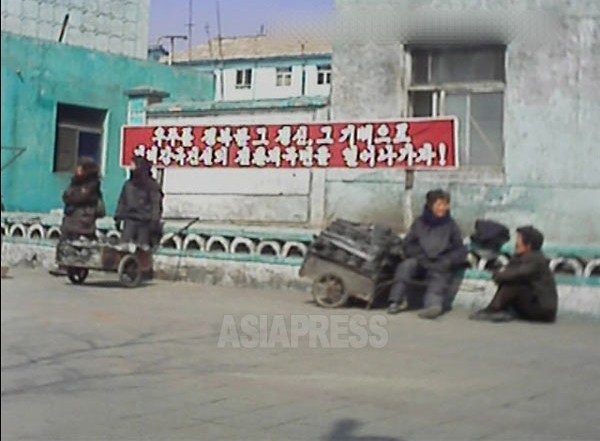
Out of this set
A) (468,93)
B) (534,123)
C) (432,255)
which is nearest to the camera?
(432,255)

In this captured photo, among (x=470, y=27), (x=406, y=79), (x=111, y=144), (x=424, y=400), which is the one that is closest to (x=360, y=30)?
(x=470, y=27)

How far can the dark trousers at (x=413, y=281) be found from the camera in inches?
280

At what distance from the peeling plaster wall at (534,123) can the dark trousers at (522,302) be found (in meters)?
1.41

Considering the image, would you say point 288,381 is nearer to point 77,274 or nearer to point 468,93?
point 77,274

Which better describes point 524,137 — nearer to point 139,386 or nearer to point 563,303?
point 563,303

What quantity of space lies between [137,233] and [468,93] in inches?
133

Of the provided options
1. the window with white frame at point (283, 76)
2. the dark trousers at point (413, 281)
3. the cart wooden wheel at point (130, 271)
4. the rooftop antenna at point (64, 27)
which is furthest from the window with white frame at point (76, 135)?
the window with white frame at point (283, 76)

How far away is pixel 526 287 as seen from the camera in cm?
688

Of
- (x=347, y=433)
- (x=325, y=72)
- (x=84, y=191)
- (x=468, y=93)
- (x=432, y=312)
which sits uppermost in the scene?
(x=325, y=72)

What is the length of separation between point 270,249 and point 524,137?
2.52 metres

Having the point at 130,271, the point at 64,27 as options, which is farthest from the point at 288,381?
the point at 130,271

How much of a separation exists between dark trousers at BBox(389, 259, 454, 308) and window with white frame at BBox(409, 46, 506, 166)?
1805 millimetres

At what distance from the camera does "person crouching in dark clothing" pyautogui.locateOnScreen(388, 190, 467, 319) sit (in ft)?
23.5

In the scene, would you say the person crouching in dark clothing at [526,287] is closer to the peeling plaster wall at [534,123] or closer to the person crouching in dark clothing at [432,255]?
the person crouching in dark clothing at [432,255]
